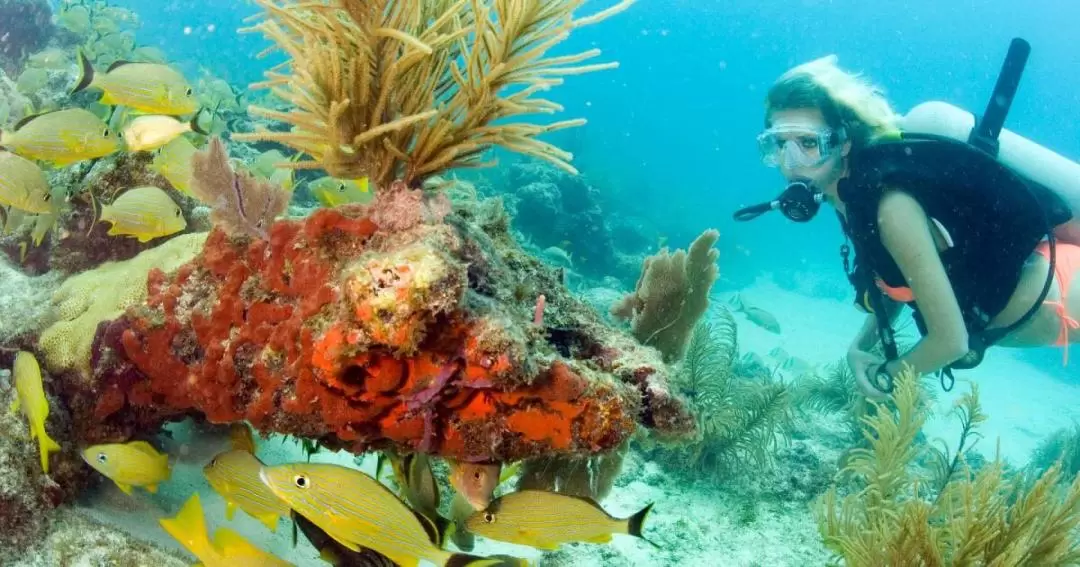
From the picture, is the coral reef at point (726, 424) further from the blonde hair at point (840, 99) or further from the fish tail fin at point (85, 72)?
the fish tail fin at point (85, 72)

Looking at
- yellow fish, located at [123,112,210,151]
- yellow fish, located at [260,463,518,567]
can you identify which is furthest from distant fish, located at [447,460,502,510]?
yellow fish, located at [123,112,210,151]

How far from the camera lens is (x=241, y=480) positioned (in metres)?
2.22

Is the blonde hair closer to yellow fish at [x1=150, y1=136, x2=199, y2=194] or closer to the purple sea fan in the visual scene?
the purple sea fan

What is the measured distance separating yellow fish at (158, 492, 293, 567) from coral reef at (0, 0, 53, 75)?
15626 mm

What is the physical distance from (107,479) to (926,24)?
144835mm

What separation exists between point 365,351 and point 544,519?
2.96ft

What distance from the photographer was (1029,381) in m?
20.5

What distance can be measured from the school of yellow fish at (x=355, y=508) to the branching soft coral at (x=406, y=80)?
125 cm

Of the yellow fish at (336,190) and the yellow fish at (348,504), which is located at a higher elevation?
the yellow fish at (336,190)

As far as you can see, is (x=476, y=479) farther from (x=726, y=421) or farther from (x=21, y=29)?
(x=21, y=29)

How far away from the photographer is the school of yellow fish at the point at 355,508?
1.78 m

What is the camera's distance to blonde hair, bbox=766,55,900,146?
16.6 feet

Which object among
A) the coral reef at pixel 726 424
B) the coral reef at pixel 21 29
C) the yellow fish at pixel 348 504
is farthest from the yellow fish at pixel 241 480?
the coral reef at pixel 21 29

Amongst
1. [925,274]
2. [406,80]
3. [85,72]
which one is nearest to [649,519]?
[925,274]
